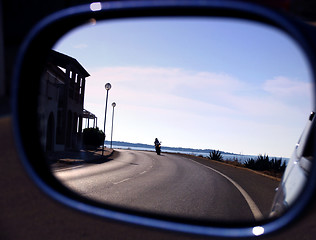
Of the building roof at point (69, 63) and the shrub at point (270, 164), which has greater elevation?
the building roof at point (69, 63)

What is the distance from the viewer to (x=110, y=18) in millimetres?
1938

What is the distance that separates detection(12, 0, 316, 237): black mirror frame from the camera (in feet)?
4.26

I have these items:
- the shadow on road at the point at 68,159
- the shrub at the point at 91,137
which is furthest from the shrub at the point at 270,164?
the shrub at the point at 91,137

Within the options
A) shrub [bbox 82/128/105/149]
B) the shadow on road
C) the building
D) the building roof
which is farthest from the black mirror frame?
shrub [bbox 82/128/105/149]

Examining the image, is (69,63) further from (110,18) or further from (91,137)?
(91,137)

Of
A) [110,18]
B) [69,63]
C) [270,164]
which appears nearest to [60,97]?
[69,63]

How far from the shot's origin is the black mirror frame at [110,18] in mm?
1300

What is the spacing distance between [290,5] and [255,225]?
0.98 meters

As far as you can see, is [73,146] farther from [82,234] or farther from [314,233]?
[314,233]

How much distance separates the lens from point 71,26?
6.61 feet

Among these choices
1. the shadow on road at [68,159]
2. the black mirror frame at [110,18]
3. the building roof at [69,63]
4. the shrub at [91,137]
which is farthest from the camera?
the shrub at [91,137]

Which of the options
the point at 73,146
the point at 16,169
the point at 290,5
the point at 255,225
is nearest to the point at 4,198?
the point at 73,146

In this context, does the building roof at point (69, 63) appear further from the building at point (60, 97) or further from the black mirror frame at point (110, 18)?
the black mirror frame at point (110, 18)

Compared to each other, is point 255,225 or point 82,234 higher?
point 255,225
